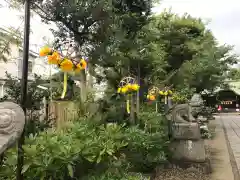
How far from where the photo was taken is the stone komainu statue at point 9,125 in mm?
1566

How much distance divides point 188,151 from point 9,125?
11.7 ft

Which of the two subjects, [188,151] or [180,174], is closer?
[180,174]

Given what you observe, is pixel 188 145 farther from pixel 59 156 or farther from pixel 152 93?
pixel 152 93

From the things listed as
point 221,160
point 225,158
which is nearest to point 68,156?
point 221,160

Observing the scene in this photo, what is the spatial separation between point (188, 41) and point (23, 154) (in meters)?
9.47

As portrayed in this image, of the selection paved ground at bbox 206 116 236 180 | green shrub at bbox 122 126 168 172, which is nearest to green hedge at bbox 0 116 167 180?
green shrub at bbox 122 126 168 172

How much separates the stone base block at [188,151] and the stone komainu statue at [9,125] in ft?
11.3

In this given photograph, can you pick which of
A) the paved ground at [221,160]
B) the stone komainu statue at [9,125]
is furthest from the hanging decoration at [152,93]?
the stone komainu statue at [9,125]

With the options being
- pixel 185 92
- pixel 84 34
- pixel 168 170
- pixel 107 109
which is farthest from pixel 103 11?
pixel 185 92

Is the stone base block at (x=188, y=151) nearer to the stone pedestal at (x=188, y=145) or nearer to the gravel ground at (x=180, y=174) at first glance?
the stone pedestal at (x=188, y=145)

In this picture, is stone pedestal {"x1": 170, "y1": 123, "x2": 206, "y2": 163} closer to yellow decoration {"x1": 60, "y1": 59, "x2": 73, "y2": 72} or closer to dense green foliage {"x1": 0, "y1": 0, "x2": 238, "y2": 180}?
dense green foliage {"x1": 0, "y1": 0, "x2": 238, "y2": 180}

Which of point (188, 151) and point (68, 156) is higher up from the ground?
point (68, 156)

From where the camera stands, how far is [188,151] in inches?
183

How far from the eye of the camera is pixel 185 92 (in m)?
10.4
